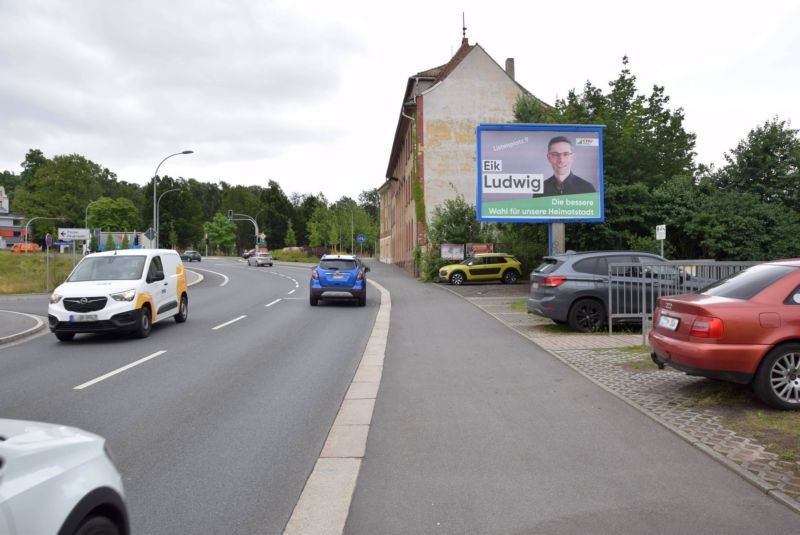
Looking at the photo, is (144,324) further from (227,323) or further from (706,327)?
(706,327)

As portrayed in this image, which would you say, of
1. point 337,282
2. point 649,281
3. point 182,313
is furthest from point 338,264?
point 649,281

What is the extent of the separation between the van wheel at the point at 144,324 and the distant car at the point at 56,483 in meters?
10.2

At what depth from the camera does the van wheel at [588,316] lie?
1287cm

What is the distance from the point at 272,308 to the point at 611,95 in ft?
85.6

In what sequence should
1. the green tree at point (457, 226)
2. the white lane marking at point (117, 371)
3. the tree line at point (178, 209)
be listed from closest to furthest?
1. the white lane marking at point (117, 371)
2. the green tree at point (457, 226)
3. the tree line at point (178, 209)

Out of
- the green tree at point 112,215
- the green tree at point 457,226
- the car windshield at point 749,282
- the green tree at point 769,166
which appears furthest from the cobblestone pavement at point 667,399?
the green tree at point 112,215

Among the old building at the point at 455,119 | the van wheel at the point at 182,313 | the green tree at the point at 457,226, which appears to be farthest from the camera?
the old building at the point at 455,119

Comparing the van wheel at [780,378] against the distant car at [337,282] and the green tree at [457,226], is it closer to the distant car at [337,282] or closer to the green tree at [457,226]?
the distant car at [337,282]

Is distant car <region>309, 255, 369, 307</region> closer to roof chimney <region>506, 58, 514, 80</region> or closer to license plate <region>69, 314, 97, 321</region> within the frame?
license plate <region>69, 314, 97, 321</region>

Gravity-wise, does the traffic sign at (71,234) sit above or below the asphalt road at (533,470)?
above

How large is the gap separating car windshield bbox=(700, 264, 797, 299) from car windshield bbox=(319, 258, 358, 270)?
46.6ft

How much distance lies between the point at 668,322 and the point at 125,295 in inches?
380

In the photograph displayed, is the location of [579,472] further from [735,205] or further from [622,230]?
[735,205]

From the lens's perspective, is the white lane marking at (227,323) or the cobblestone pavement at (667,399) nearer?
the cobblestone pavement at (667,399)
